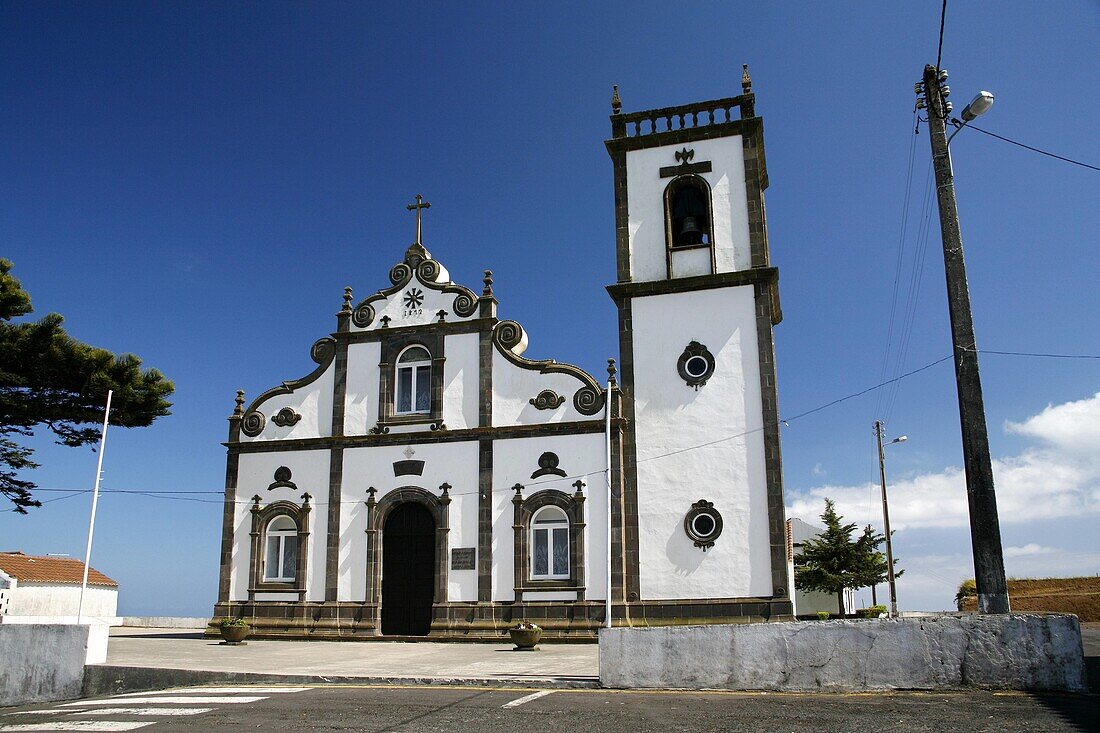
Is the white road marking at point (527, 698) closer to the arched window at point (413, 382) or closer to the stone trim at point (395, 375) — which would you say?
the stone trim at point (395, 375)

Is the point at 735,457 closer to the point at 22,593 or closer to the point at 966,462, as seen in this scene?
the point at 966,462

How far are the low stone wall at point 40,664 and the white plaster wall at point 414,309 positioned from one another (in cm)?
1213

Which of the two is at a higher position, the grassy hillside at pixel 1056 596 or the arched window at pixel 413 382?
the arched window at pixel 413 382

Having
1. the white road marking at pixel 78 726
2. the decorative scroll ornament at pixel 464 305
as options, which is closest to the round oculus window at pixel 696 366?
the decorative scroll ornament at pixel 464 305

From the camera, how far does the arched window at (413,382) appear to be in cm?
2403

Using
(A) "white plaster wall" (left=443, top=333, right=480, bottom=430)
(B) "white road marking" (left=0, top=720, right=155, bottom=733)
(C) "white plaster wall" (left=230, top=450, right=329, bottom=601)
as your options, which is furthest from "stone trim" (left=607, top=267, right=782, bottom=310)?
(B) "white road marking" (left=0, top=720, right=155, bottom=733)

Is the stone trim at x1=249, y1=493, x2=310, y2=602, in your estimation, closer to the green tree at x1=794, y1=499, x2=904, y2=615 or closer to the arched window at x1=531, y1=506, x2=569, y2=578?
the arched window at x1=531, y1=506, x2=569, y2=578

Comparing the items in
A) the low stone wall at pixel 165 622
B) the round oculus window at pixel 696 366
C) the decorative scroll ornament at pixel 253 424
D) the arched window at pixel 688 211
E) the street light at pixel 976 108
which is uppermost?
the arched window at pixel 688 211

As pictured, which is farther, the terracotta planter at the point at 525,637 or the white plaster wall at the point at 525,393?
the white plaster wall at the point at 525,393

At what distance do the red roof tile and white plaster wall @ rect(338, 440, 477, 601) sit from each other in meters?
13.2

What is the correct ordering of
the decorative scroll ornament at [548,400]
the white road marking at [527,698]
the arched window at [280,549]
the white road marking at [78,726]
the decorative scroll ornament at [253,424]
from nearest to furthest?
the white road marking at [78,726] → the white road marking at [527,698] → the decorative scroll ornament at [548,400] → the arched window at [280,549] → the decorative scroll ornament at [253,424]

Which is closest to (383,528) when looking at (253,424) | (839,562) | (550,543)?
(550,543)

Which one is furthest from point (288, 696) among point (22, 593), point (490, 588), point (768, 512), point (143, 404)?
point (22, 593)

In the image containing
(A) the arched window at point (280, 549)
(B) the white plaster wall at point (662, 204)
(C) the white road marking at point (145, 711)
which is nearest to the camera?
(C) the white road marking at point (145, 711)
